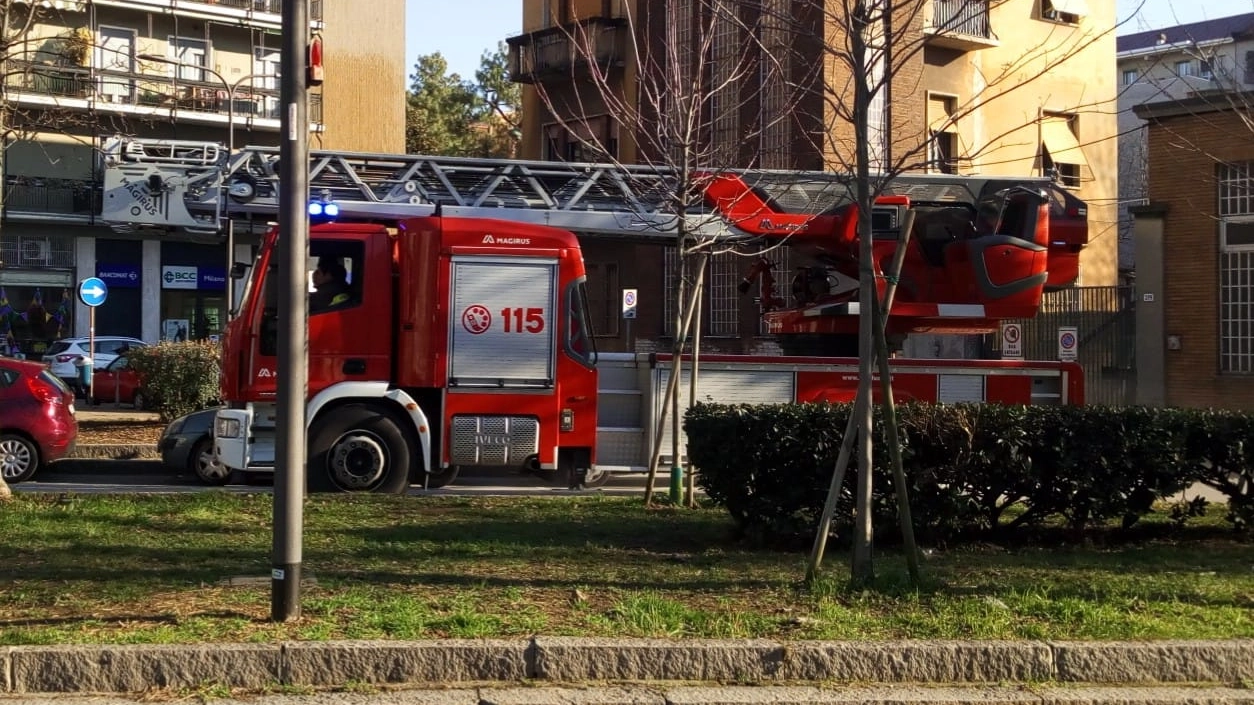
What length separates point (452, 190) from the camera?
1572 cm

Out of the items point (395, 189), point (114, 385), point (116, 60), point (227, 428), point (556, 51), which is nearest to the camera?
point (227, 428)

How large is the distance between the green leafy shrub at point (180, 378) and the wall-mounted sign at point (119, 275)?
929 inches

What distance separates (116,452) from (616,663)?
1317 cm

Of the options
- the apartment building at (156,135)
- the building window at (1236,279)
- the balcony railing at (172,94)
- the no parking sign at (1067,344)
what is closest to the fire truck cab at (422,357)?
the no parking sign at (1067,344)

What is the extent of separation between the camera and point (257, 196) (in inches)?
587

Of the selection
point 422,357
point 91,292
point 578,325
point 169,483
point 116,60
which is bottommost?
point 169,483

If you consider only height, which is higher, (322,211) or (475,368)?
(322,211)

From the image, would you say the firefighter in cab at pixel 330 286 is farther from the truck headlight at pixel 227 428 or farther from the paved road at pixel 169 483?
the paved road at pixel 169 483

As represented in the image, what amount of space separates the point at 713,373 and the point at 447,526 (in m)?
4.62

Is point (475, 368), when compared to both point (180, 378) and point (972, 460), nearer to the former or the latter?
point (972, 460)

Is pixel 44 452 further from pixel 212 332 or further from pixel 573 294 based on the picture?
pixel 212 332

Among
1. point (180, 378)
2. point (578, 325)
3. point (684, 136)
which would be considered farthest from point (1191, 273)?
point (180, 378)

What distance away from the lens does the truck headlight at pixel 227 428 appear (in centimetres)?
1286

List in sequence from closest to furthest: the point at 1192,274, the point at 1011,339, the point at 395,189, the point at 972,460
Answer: the point at 972,460
the point at 395,189
the point at 1011,339
the point at 1192,274
